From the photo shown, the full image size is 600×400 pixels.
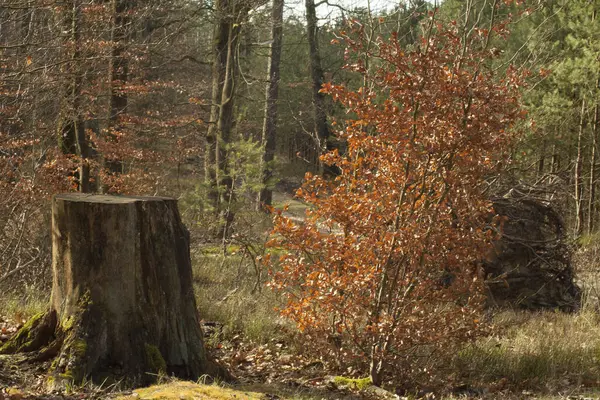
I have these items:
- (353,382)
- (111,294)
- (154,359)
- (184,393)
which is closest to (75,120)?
(111,294)

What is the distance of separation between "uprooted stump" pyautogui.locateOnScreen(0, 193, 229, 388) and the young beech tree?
154cm

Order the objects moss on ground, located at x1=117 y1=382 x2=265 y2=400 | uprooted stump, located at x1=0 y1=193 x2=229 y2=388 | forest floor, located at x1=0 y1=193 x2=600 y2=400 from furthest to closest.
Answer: uprooted stump, located at x1=0 y1=193 x2=229 y2=388 < forest floor, located at x1=0 y1=193 x2=600 y2=400 < moss on ground, located at x1=117 y1=382 x2=265 y2=400

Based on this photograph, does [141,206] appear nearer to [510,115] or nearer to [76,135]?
[510,115]

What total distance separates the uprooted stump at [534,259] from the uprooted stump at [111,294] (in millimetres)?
6867

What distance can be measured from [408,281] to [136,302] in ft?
7.83

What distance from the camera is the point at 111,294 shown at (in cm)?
476

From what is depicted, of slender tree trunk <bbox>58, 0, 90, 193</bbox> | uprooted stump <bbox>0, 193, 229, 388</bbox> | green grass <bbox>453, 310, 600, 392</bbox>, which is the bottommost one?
green grass <bbox>453, 310, 600, 392</bbox>

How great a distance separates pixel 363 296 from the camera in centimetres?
605

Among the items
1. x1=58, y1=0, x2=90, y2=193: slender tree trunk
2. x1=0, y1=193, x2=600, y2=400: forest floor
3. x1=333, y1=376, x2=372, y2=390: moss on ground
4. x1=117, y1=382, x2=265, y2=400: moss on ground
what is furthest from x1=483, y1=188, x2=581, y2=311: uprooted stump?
x1=117, y1=382, x2=265, y2=400: moss on ground

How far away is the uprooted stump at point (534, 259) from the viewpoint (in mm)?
10555

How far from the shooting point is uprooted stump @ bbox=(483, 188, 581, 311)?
1055cm

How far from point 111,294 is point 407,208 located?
2518 millimetres

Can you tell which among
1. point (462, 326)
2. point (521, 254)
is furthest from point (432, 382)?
point (521, 254)

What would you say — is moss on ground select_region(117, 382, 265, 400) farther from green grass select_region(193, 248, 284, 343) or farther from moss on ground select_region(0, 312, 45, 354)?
green grass select_region(193, 248, 284, 343)
